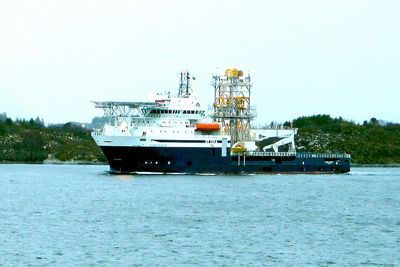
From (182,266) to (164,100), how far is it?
176 feet

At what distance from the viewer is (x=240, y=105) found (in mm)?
100500

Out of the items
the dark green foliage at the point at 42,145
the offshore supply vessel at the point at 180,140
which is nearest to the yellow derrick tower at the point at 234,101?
the offshore supply vessel at the point at 180,140

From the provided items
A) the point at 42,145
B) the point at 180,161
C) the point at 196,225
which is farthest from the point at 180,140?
the point at 42,145

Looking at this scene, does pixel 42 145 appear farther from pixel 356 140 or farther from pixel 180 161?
pixel 180 161

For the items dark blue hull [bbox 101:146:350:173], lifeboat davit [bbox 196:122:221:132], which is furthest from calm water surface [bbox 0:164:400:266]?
lifeboat davit [bbox 196:122:221:132]

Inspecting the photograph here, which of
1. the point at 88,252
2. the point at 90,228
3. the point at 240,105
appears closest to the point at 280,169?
the point at 240,105

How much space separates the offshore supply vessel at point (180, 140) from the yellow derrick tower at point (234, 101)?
0.10 metres

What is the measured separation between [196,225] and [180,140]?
39.4 metres

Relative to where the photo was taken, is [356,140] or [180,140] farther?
[356,140]

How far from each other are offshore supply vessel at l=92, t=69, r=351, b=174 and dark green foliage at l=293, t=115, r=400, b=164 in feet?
231

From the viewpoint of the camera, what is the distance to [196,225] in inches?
1973

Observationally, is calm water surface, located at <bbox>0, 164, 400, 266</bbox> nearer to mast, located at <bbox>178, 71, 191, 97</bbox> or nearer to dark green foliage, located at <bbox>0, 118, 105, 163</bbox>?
mast, located at <bbox>178, 71, 191, 97</bbox>

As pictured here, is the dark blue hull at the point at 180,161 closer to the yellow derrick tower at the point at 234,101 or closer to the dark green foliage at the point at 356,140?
the yellow derrick tower at the point at 234,101

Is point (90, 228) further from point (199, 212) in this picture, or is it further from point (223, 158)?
point (223, 158)
